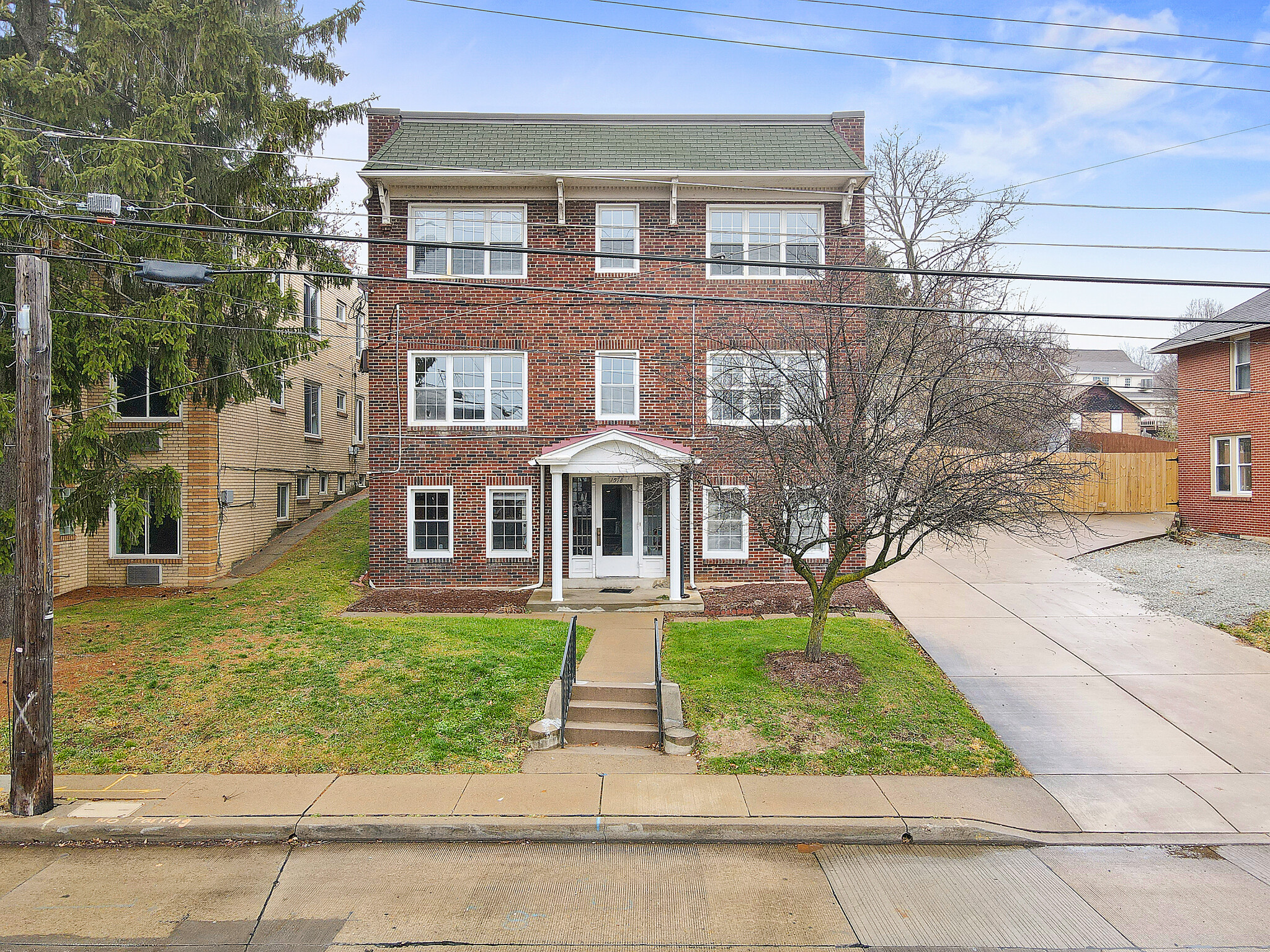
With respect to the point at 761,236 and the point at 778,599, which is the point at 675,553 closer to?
the point at 778,599

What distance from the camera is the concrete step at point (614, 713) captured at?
8664 millimetres

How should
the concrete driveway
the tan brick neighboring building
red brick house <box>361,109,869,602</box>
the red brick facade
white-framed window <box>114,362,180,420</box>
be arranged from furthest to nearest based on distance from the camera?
the red brick facade
white-framed window <box>114,362,180,420</box>
the tan brick neighboring building
red brick house <box>361,109,869,602</box>
the concrete driveway

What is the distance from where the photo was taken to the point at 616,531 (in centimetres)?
1566

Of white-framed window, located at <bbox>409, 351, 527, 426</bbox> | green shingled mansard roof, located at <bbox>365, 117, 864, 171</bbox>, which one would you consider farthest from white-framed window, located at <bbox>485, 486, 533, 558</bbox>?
green shingled mansard roof, located at <bbox>365, 117, 864, 171</bbox>

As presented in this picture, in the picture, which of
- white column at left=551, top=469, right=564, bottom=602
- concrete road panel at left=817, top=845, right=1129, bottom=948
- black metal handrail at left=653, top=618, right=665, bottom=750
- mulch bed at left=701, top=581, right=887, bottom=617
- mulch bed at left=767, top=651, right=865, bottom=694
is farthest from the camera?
white column at left=551, top=469, right=564, bottom=602

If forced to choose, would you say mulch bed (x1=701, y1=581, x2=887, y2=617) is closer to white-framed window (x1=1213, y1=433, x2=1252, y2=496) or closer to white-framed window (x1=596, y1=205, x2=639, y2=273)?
white-framed window (x1=596, y1=205, x2=639, y2=273)

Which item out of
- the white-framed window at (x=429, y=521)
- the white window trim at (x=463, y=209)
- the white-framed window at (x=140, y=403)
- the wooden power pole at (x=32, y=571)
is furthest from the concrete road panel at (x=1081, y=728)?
the white-framed window at (x=140, y=403)

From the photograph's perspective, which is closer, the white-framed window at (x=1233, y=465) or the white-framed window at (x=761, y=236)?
the white-framed window at (x=761, y=236)

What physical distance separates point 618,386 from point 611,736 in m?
8.64

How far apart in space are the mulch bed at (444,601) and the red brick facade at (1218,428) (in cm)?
1879

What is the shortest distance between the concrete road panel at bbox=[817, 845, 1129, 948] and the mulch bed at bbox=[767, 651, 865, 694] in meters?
2.92

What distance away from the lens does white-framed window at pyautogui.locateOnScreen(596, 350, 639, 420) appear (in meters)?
15.4

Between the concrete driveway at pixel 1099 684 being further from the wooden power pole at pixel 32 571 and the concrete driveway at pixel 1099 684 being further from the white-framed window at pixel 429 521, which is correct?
the wooden power pole at pixel 32 571

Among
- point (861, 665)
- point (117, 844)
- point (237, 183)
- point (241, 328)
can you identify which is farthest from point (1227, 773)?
point (237, 183)
